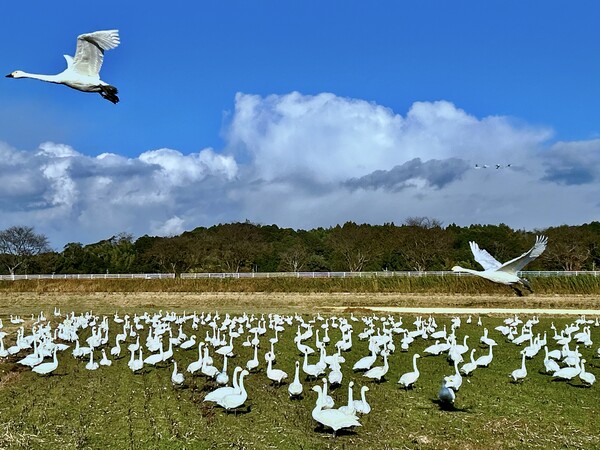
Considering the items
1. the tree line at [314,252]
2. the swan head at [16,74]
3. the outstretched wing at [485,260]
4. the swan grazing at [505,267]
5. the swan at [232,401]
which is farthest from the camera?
the tree line at [314,252]

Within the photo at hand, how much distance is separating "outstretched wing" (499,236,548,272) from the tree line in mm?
38398

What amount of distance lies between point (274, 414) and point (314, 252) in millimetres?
62499

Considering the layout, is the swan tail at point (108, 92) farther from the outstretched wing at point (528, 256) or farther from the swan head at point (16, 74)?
the outstretched wing at point (528, 256)

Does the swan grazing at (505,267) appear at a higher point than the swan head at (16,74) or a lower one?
lower

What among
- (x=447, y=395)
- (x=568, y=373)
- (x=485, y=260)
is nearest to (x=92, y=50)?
(x=447, y=395)

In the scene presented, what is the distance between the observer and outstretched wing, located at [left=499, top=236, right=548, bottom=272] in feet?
75.3

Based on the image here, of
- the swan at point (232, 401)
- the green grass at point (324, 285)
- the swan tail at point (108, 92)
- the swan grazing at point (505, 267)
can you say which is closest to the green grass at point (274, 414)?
the swan at point (232, 401)

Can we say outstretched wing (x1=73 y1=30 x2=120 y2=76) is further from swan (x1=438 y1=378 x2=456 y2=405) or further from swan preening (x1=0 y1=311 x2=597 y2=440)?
swan (x1=438 y1=378 x2=456 y2=405)

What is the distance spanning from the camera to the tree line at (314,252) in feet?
222

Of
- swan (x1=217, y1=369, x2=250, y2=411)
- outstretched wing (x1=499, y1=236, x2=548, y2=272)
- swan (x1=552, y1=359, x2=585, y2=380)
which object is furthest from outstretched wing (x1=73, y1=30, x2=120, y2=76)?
outstretched wing (x1=499, y1=236, x2=548, y2=272)

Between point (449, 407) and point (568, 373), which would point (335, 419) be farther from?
point (568, 373)

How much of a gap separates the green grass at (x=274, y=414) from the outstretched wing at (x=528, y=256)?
442cm

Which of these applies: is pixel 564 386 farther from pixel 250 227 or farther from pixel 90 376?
pixel 250 227

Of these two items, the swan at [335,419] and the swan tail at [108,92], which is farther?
the swan at [335,419]
